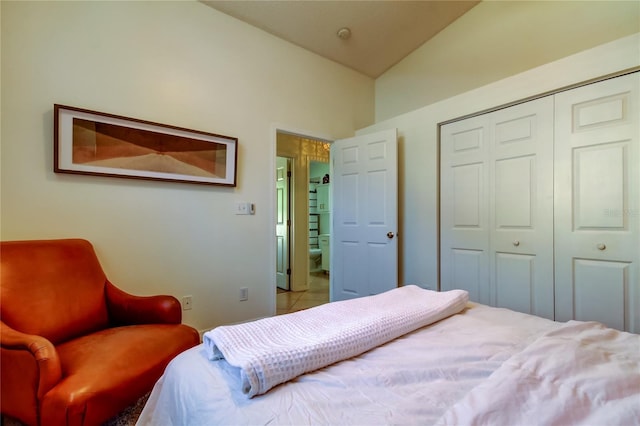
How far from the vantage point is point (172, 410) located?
81 cm

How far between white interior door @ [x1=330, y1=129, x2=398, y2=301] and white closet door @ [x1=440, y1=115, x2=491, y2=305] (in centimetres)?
47

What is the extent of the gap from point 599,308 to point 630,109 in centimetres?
129

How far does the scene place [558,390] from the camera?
66cm

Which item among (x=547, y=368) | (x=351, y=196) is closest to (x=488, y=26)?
(x=351, y=196)

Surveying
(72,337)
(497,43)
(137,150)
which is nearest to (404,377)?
(72,337)

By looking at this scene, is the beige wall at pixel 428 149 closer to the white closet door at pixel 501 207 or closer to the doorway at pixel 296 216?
the white closet door at pixel 501 207

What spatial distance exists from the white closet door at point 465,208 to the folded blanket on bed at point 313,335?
4.44 feet

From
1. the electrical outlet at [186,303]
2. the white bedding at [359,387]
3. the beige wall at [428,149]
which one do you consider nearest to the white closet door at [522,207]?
the beige wall at [428,149]

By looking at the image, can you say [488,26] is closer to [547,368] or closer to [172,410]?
[547,368]

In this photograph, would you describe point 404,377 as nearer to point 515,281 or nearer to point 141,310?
point 141,310

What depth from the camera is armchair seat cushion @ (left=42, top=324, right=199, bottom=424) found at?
104 centimetres

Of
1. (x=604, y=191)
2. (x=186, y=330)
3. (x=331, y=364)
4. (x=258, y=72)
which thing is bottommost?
(x=186, y=330)

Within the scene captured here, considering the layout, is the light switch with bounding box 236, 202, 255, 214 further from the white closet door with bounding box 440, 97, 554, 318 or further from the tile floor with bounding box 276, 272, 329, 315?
the white closet door with bounding box 440, 97, 554, 318

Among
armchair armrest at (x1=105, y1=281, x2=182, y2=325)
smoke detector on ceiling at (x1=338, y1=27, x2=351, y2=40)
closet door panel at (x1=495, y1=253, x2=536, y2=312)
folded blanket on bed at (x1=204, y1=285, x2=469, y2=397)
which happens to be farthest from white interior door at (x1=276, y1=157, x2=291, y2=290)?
folded blanket on bed at (x1=204, y1=285, x2=469, y2=397)
